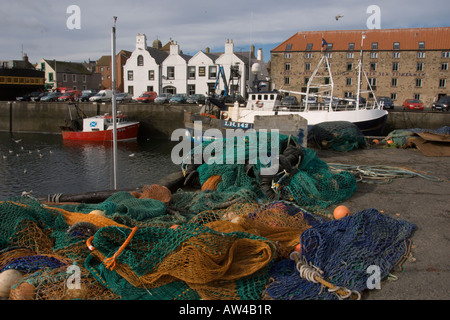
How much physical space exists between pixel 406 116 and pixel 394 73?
23025mm

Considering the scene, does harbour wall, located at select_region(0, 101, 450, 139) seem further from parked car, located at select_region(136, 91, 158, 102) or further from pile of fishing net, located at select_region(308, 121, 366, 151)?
pile of fishing net, located at select_region(308, 121, 366, 151)

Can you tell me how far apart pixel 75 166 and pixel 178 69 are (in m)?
30.2

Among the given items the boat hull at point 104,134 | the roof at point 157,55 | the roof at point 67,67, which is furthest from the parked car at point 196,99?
the roof at point 67,67

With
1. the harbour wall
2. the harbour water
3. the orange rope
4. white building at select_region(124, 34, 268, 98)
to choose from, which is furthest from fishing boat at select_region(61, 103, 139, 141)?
the orange rope

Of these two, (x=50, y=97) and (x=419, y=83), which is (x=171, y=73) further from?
(x=419, y=83)

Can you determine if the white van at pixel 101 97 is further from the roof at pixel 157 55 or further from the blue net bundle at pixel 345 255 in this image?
the blue net bundle at pixel 345 255

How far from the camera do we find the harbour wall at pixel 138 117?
27.9 meters

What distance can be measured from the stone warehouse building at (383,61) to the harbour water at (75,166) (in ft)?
88.0

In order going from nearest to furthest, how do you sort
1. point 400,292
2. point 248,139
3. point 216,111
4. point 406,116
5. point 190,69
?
point 400,292, point 248,139, point 216,111, point 406,116, point 190,69

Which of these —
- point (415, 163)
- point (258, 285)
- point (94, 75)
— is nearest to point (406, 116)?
point (415, 163)

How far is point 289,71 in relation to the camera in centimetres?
5097

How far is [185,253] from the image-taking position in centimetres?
293

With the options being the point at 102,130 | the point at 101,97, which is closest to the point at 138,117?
the point at 102,130
